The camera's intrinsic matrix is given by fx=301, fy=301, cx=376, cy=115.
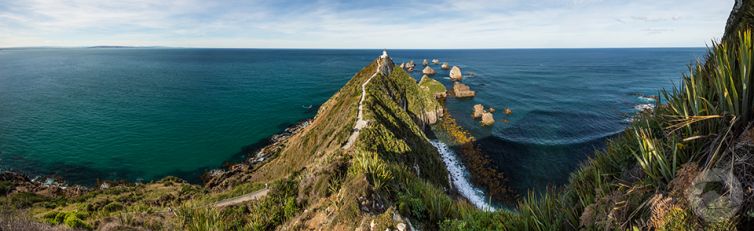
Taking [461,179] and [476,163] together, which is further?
[476,163]

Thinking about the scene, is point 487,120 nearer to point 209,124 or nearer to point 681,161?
point 681,161

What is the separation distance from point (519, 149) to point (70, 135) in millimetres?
60384

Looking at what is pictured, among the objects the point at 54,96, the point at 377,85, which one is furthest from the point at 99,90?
the point at 377,85

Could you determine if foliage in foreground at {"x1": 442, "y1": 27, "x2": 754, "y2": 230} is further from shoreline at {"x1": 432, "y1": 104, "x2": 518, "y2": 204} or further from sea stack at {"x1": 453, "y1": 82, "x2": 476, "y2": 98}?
sea stack at {"x1": 453, "y1": 82, "x2": 476, "y2": 98}

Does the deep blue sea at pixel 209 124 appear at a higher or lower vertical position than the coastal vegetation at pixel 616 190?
lower

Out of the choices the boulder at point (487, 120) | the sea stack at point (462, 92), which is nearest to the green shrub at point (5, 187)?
the boulder at point (487, 120)

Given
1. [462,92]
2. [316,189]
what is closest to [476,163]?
[316,189]

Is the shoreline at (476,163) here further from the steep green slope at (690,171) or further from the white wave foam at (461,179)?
the steep green slope at (690,171)

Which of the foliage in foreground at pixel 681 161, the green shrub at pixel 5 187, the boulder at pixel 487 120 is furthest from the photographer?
the boulder at pixel 487 120

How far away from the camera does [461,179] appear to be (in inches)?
1166

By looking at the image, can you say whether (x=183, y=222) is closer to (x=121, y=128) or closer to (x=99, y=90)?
(x=121, y=128)

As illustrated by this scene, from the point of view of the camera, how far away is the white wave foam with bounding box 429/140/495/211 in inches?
1032

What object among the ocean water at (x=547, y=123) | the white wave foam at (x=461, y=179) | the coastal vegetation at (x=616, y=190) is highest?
the coastal vegetation at (x=616, y=190)

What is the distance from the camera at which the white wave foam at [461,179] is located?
26.2m
